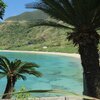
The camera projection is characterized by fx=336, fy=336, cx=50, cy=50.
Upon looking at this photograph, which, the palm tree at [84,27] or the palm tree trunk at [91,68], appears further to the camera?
the palm tree trunk at [91,68]

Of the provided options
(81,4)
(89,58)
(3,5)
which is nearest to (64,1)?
(81,4)

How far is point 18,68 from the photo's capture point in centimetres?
2422

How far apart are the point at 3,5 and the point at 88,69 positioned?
4507 millimetres

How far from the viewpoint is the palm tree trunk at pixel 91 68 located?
1146cm

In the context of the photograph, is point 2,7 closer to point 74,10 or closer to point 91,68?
point 74,10

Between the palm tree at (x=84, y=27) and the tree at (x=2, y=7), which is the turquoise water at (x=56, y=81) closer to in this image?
the tree at (x=2, y=7)

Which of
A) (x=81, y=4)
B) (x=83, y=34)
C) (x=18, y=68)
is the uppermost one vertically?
(x=81, y=4)

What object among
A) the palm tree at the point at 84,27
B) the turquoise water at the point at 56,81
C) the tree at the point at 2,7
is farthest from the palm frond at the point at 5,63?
the palm tree at the point at 84,27

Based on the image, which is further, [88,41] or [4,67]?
[4,67]

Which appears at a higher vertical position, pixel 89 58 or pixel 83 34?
pixel 83 34

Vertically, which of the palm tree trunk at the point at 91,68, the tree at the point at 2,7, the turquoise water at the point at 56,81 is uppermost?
the tree at the point at 2,7

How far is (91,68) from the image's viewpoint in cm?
1159

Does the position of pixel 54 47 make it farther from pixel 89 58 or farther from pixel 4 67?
pixel 89 58

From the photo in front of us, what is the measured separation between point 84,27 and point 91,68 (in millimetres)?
1472
